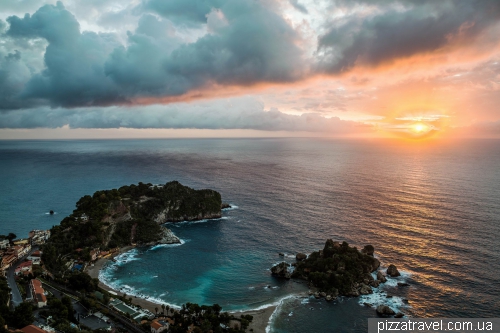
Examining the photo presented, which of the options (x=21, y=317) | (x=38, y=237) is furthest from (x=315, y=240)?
(x=38, y=237)

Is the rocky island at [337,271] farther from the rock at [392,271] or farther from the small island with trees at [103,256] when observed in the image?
the small island with trees at [103,256]

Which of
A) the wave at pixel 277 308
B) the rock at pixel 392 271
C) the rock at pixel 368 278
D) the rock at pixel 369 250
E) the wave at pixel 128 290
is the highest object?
the rock at pixel 369 250

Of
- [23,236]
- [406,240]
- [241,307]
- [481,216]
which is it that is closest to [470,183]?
[481,216]

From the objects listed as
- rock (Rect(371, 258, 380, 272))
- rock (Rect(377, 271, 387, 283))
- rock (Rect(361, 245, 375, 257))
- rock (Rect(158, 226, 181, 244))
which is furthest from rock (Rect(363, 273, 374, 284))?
rock (Rect(158, 226, 181, 244))

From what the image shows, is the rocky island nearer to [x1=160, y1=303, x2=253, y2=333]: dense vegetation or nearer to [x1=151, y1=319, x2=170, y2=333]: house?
[x1=160, y1=303, x2=253, y2=333]: dense vegetation

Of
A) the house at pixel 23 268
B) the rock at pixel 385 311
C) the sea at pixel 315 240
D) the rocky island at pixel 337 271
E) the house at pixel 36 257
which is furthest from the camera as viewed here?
the house at pixel 36 257

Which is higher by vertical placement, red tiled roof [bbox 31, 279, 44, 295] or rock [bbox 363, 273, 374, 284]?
red tiled roof [bbox 31, 279, 44, 295]

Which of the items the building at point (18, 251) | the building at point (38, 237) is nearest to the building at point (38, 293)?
the building at point (18, 251)
